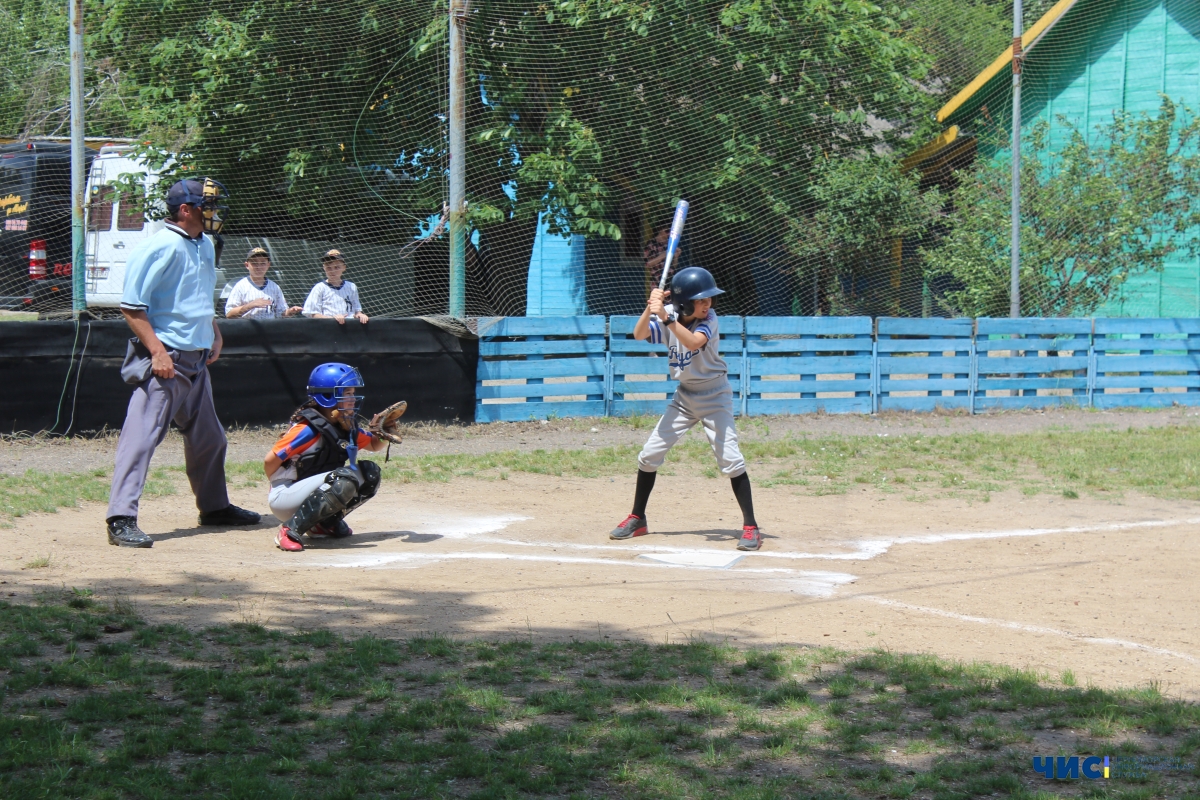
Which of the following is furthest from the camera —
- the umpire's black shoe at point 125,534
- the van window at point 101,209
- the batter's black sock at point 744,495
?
the van window at point 101,209

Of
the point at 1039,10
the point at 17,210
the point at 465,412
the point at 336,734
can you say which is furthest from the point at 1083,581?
the point at 1039,10

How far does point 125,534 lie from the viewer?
6.48 m

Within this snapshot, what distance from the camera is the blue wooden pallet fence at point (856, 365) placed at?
43.7ft

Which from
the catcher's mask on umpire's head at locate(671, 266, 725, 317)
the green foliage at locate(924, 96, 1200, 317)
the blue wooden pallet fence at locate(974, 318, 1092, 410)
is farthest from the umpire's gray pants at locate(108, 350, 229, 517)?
the green foliage at locate(924, 96, 1200, 317)

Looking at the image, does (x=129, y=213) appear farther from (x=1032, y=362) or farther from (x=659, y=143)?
(x=1032, y=362)

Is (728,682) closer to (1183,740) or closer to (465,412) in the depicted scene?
(1183,740)

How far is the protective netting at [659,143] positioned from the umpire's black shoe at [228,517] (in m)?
6.15

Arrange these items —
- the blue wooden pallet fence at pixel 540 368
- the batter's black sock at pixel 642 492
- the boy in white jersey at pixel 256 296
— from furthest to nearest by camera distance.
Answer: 1. the blue wooden pallet fence at pixel 540 368
2. the boy in white jersey at pixel 256 296
3. the batter's black sock at pixel 642 492

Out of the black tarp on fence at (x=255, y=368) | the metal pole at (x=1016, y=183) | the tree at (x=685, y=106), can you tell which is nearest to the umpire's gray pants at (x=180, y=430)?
the black tarp on fence at (x=255, y=368)

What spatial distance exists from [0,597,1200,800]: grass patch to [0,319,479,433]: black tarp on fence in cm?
626

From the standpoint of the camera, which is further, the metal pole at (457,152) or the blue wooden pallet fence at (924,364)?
the blue wooden pallet fence at (924,364)

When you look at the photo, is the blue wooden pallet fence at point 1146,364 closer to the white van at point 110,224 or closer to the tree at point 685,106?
the tree at point 685,106

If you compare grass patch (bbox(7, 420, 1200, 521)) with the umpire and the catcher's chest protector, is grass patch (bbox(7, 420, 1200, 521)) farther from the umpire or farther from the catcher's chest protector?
the catcher's chest protector

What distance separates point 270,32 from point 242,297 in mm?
4927
